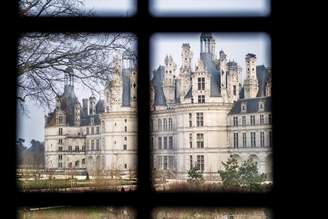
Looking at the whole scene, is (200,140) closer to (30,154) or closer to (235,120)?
(235,120)

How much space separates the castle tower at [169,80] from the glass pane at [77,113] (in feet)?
0.27

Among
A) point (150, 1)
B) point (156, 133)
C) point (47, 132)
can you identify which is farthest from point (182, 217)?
point (150, 1)

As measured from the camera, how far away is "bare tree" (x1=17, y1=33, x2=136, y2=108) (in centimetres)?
121

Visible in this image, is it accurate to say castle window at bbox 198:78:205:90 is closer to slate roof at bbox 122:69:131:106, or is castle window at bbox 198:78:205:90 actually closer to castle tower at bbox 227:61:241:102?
castle tower at bbox 227:61:241:102

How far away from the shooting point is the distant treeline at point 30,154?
3.61 feet

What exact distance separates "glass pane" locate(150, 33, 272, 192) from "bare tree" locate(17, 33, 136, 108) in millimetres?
168

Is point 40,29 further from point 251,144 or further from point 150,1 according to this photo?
point 251,144

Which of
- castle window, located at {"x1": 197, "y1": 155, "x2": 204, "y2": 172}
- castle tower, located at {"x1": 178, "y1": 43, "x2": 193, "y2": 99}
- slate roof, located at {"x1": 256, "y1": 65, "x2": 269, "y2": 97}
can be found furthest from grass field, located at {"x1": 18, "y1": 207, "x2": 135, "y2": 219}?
slate roof, located at {"x1": 256, "y1": 65, "x2": 269, "y2": 97}

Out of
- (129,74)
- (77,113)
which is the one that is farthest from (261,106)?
(77,113)

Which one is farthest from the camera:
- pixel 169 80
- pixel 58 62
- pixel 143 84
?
pixel 58 62

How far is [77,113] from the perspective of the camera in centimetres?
120

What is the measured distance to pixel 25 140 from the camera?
1116 millimetres

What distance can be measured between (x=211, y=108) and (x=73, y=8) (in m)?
0.46
